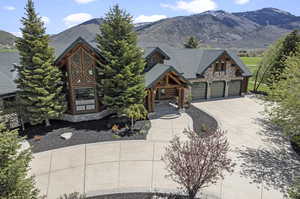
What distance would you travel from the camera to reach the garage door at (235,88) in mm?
27097

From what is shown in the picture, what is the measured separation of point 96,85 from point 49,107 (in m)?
4.29

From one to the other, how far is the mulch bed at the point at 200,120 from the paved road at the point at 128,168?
1.72 meters

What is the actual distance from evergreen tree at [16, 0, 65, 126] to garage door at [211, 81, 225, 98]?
19.3 m

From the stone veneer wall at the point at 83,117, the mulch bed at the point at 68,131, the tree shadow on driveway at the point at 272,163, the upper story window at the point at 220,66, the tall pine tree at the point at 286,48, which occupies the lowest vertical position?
the tree shadow on driveway at the point at 272,163

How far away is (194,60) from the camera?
27656 millimetres

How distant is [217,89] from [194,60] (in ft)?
17.0

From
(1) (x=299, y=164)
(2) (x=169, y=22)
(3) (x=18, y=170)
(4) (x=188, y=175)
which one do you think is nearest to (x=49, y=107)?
(3) (x=18, y=170)

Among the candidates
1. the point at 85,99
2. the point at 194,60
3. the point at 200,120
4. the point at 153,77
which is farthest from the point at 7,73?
the point at 194,60

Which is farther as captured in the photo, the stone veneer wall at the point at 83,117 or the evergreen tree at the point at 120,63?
the stone veneer wall at the point at 83,117

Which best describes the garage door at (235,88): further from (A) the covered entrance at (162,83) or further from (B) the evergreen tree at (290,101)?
(B) the evergreen tree at (290,101)

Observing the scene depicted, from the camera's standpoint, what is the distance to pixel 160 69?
19953 millimetres

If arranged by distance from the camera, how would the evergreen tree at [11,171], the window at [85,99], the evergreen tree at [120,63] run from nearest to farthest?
the evergreen tree at [11,171] → the evergreen tree at [120,63] → the window at [85,99]

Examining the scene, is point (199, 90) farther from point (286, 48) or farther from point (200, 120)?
point (286, 48)

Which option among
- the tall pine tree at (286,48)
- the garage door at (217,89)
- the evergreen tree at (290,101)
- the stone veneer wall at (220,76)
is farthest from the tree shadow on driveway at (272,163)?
the tall pine tree at (286,48)
